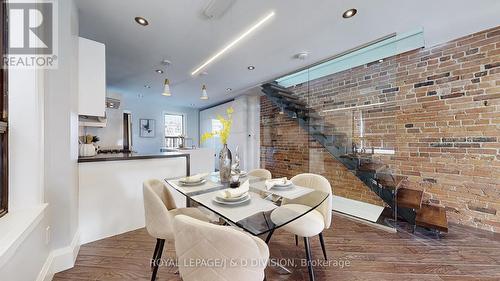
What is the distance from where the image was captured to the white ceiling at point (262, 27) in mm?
1942

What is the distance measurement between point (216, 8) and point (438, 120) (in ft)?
10.7

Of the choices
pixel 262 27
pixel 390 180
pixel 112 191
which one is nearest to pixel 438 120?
pixel 390 180

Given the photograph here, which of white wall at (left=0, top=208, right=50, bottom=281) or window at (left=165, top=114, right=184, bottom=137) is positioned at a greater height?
window at (left=165, top=114, right=184, bottom=137)

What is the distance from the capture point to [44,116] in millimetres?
1601

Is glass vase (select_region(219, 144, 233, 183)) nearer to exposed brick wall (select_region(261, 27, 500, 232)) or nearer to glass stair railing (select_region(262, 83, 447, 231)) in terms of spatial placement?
glass stair railing (select_region(262, 83, 447, 231))

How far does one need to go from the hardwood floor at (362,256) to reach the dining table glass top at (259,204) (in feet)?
2.47

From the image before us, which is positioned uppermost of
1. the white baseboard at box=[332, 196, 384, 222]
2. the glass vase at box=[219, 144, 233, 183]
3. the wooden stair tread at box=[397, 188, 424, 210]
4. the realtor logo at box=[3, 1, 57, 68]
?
the realtor logo at box=[3, 1, 57, 68]

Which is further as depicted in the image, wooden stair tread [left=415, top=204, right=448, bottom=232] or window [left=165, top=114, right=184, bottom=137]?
window [left=165, top=114, right=184, bottom=137]

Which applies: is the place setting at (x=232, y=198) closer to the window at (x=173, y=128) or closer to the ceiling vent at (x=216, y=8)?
the ceiling vent at (x=216, y=8)

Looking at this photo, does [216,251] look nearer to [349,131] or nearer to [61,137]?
[61,137]

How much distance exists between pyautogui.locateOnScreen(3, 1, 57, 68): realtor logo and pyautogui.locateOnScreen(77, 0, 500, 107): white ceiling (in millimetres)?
A: 465

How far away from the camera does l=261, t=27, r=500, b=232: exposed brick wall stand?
2.35m

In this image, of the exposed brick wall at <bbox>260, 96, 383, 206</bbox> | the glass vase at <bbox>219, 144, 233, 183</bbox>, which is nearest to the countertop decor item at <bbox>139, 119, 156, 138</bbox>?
the exposed brick wall at <bbox>260, 96, 383, 206</bbox>

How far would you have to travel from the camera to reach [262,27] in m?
2.30
